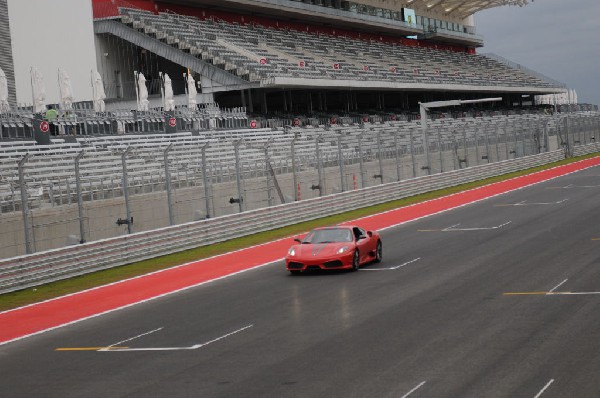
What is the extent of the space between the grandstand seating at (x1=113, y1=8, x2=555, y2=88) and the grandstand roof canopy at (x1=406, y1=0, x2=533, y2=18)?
16.9 feet

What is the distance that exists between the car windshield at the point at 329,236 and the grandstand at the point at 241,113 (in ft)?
18.1

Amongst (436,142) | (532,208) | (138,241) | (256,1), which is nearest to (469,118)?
(256,1)

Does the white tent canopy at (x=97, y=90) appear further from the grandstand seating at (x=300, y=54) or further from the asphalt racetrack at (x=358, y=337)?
the asphalt racetrack at (x=358, y=337)

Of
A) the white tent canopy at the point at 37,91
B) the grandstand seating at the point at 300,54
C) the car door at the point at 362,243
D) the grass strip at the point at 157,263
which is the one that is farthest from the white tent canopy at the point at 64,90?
the car door at the point at 362,243

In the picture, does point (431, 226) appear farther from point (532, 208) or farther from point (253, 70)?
point (253, 70)

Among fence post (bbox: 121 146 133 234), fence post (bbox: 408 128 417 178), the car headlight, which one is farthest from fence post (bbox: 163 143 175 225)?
fence post (bbox: 408 128 417 178)

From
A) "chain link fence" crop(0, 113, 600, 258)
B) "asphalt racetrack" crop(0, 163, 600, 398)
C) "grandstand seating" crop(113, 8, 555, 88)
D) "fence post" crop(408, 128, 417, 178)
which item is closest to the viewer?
"asphalt racetrack" crop(0, 163, 600, 398)

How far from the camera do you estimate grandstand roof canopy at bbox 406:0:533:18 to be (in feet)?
340

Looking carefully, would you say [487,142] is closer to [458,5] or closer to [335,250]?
[335,250]

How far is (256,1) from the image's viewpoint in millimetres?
69500

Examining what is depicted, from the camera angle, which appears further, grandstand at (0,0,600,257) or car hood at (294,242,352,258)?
grandstand at (0,0,600,257)

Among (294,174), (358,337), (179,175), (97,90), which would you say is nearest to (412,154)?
(294,174)

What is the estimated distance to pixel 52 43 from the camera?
5275 centimetres

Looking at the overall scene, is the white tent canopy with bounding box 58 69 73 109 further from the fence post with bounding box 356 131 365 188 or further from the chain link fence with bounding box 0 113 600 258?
the fence post with bounding box 356 131 365 188
